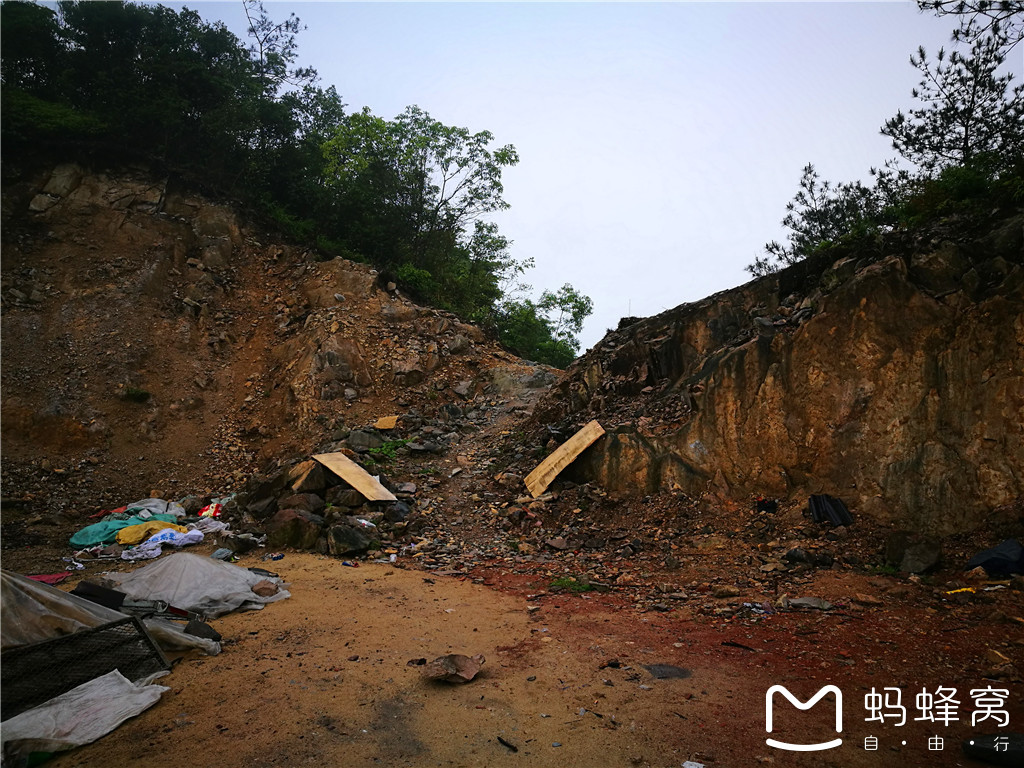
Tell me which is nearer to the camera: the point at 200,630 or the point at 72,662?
the point at 72,662

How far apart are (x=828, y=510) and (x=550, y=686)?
16.0 feet

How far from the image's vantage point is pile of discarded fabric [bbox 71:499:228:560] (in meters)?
9.05

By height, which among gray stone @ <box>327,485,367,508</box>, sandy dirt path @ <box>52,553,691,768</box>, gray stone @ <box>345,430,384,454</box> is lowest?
sandy dirt path @ <box>52,553,691,768</box>

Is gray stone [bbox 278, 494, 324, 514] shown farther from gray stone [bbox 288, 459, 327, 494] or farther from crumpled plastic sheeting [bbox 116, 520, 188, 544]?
crumpled plastic sheeting [bbox 116, 520, 188, 544]

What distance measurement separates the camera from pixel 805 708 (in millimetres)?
3867

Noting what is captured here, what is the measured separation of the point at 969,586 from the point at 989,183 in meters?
5.60

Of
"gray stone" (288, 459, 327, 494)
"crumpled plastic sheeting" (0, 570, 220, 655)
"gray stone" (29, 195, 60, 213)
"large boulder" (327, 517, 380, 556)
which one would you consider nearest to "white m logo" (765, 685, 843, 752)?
"crumpled plastic sheeting" (0, 570, 220, 655)

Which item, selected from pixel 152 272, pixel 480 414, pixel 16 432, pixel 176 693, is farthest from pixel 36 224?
pixel 176 693

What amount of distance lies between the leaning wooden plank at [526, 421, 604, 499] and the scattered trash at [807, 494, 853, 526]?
3459mm

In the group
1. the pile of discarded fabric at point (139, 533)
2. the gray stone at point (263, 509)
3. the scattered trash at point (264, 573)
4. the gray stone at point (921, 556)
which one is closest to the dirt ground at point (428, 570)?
the gray stone at point (921, 556)

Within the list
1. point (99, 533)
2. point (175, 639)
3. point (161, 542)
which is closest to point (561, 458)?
point (175, 639)

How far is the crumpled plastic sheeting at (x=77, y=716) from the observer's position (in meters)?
3.33

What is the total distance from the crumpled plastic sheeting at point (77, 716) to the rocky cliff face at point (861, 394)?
6.95 m

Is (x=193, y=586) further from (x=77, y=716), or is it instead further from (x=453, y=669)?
(x=453, y=669)
